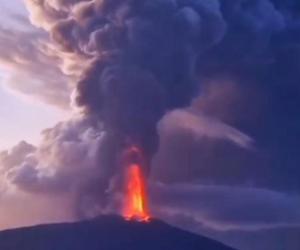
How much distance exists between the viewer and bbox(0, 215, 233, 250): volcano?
121ft

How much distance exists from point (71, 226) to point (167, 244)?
18.3ft

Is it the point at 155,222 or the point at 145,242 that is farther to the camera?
the point at 145,242

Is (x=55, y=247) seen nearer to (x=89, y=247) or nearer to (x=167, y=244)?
(x=89, y=247)

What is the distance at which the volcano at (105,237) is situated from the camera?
36.8 m

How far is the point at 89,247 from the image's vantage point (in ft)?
124

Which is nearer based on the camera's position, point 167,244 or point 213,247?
point 213,247

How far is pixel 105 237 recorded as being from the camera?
38750 millimetres

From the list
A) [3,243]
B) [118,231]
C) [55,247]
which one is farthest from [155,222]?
[3,243]

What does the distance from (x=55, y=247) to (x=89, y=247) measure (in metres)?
1.89

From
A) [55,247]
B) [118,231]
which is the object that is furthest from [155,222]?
[55,247]

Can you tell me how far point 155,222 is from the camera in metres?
36.2

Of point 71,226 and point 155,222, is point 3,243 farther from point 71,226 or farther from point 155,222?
A: point 155,222

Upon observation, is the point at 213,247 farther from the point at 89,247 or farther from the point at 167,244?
the point at 89,247

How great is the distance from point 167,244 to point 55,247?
6365mm
